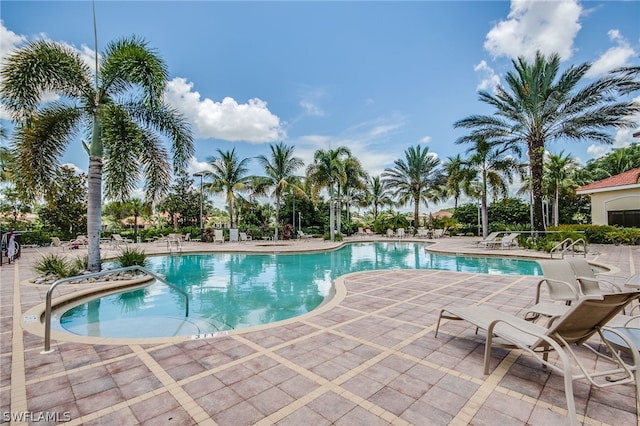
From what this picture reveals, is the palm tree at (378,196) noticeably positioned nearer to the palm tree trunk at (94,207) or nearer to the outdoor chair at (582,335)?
the palm tree trunk at (94,207)

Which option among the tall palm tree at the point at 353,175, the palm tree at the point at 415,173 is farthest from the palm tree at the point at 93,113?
the palm tree at the point at 415,173

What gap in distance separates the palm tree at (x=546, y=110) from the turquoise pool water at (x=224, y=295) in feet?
24.6

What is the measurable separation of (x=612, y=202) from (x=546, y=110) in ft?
33.5

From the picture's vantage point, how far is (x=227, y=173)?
26.9 m

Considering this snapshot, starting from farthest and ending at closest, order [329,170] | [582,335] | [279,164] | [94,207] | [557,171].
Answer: [279,164]
[557,171]
[329,170]
[94,207]
[582,335]

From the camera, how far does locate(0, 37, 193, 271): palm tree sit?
26.0ft

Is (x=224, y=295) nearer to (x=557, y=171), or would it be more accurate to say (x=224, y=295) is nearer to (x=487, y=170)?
(x=487, y=170)

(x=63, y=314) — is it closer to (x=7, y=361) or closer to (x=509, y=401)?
(x=7, y=361)

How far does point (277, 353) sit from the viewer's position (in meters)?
3.61

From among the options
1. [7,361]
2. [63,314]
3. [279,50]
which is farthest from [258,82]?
[7,361]

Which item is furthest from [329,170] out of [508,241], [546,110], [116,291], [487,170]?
[116,291]

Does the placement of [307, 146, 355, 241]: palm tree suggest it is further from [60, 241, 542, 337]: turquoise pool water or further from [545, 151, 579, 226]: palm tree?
[545, 151, 579, 226]: palm tree

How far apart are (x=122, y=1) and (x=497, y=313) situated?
12021 mm

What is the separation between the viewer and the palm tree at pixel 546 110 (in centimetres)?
1406
